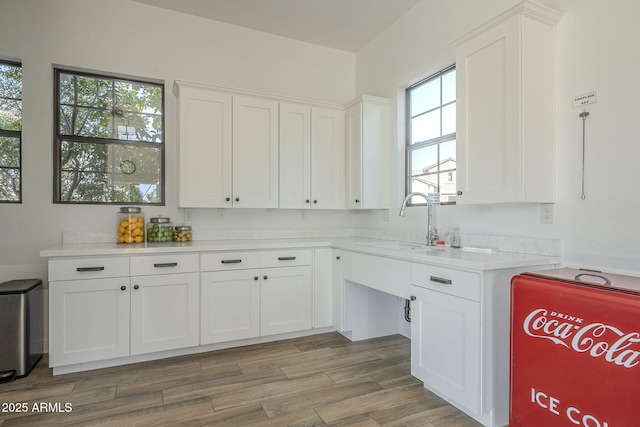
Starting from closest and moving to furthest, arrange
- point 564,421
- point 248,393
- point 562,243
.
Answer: point 564,421, point 562,243, point 248,393

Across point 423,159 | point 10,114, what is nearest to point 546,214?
point 423,159

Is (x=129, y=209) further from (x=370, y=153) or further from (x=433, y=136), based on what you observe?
(x=433, y=136)

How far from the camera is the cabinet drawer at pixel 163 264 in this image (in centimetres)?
259

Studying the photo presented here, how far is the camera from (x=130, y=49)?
10.3 ft

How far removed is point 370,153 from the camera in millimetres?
3426

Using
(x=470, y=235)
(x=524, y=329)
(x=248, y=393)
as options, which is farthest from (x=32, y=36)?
(x=524, y=329)

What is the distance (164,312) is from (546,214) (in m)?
2.69

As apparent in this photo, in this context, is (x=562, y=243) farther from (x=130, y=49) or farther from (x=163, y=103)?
(x=130, y=49)

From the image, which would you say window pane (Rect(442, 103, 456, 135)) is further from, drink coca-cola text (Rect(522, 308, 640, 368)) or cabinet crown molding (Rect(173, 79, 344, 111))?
drink coca-cola text (Rect(522, 308, 640, 368))

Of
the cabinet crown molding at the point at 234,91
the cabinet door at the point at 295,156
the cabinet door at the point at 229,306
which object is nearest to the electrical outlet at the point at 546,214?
the cabinet door at the point at 295,156

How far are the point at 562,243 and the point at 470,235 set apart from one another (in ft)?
2.08

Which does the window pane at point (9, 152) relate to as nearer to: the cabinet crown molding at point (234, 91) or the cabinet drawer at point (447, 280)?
the cabinet crown molding at point (234, 91)

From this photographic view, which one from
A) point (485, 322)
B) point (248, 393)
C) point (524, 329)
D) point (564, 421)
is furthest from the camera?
point (248, 393)

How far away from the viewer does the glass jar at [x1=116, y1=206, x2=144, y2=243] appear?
9.64 feet
